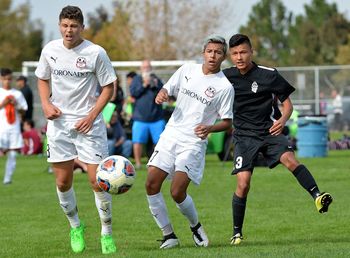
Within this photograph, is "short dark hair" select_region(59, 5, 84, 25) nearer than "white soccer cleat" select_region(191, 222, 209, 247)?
Yes

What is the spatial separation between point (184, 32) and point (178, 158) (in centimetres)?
4524

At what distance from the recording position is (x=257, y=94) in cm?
1081

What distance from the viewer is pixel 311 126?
25.8 metres

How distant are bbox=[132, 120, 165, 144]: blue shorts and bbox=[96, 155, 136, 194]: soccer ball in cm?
1177

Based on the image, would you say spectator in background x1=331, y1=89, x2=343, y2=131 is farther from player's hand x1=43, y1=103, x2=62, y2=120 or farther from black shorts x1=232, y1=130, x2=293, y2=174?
player's hand x1=43, y1=103, x2=62, y2=120

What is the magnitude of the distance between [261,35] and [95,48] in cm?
→ 8512

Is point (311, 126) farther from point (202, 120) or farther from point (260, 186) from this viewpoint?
point (202, 120)

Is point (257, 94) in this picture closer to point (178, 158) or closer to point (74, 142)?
point (178, 158)

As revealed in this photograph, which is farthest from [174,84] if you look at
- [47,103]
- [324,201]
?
[324,201]

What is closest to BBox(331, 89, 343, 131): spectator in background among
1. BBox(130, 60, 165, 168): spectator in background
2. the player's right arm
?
BBox(130, 60, 165, 168): spectator in background

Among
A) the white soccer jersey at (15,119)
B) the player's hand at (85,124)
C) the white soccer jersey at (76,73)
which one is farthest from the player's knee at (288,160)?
the white soccer jersey at (15,119)

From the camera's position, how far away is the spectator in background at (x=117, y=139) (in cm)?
2275

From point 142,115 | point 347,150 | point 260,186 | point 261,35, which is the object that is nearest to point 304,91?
point 347,150

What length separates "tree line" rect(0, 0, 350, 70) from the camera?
55031 millimetres
